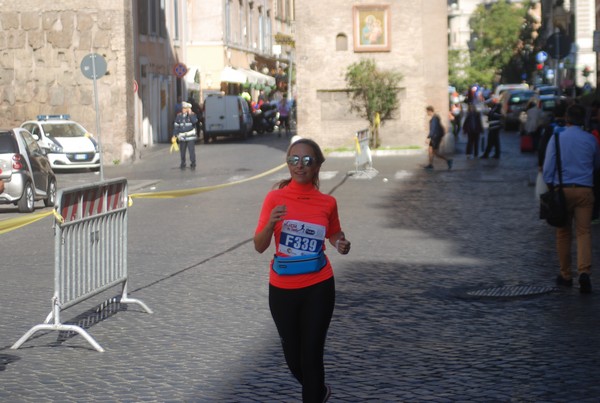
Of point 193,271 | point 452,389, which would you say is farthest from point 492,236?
point 452,389

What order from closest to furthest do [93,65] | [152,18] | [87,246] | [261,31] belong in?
[87,246], [93,65], [152,18], [261,31]

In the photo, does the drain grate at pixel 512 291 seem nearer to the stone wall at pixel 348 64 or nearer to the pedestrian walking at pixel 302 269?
Result: the pedestrian walking at pixel 302 269

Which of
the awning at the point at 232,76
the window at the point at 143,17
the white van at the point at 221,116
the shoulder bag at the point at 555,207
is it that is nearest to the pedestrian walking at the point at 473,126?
the white van at the point at 221,116

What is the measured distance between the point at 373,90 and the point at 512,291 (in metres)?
29.7

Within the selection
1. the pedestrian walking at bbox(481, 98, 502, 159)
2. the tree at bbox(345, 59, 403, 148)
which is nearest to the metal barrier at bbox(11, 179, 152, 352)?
the pedestrian walking at bbox(481, 98, 502, 159)

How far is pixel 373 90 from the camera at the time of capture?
41.1 m

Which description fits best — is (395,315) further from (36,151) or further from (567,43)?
(567,43)

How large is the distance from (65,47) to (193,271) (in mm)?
27059

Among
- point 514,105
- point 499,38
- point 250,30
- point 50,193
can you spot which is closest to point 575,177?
point 50,193

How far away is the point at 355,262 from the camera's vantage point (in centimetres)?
1420

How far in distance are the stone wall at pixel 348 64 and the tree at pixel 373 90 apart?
0.35 meters

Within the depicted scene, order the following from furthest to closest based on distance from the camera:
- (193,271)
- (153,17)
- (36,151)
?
(153,17), (36,151), (193,271)

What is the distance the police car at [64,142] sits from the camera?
34.6 meters

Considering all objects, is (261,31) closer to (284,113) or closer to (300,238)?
(284,113)
